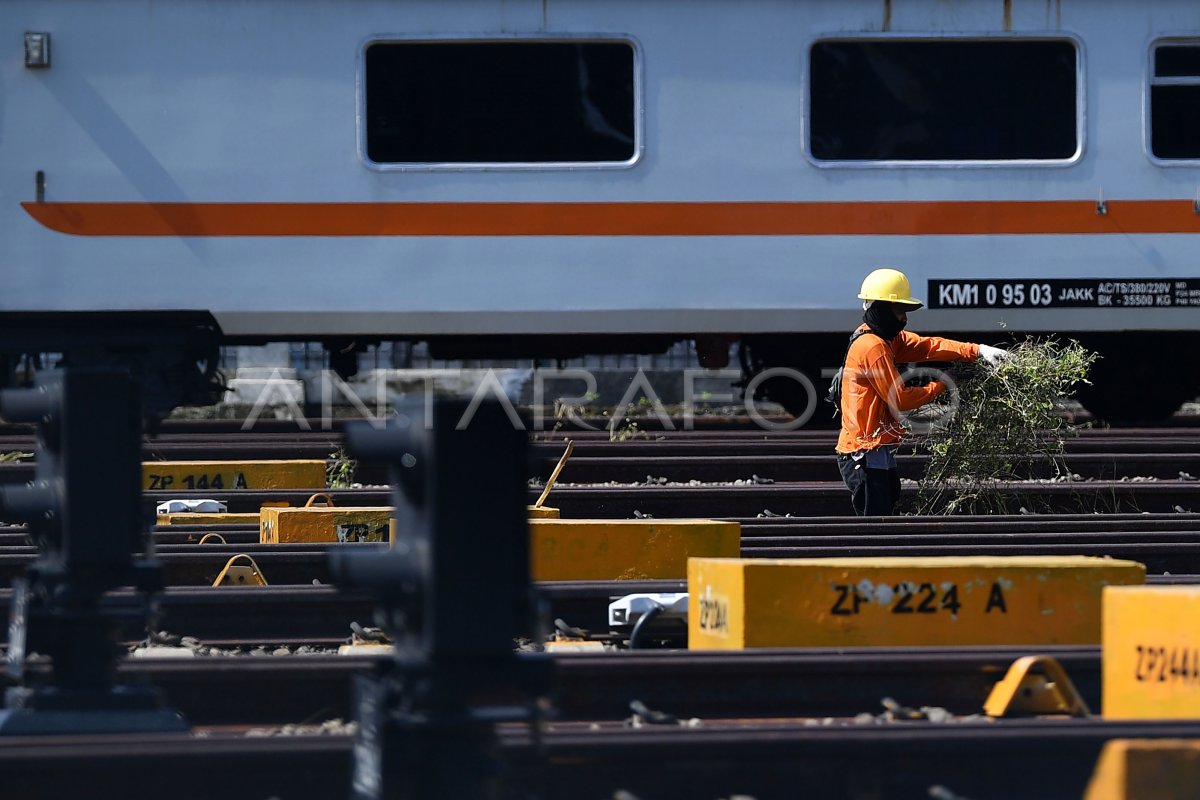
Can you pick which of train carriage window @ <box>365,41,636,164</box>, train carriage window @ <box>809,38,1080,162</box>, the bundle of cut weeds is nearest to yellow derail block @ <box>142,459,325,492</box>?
train carriage window @ <box>365,41,636,164</box>

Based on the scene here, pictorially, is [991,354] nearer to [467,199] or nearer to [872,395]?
[872,395]

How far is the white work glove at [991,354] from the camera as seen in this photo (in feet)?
23.2

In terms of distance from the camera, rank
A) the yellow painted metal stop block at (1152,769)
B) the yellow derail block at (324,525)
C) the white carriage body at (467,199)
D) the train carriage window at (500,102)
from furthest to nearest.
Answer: the train carriage window at (500,102) → the white carriage body at (467,199) → the yellow derail block at (324,525) → the yellow painted metal stop block at (1152,769)

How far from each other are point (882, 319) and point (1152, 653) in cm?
351

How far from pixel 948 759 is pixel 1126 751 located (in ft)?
1.09

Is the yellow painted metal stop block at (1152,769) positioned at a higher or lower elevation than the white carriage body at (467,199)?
lower

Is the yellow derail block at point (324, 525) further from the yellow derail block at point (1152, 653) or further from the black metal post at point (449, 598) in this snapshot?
the black metal post at point (449, 598)

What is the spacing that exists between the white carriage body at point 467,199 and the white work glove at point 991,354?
275 cm

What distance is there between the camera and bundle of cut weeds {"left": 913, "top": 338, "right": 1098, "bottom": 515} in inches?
284

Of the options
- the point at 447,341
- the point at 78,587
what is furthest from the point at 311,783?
the point at 447,341

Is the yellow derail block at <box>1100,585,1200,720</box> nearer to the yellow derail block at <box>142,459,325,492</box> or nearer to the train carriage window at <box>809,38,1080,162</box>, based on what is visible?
the yellow derail block at <box>142,459,325,492</box>

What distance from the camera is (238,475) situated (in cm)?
794

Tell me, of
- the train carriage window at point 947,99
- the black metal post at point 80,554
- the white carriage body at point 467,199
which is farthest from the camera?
the train carriage window at point 947,99

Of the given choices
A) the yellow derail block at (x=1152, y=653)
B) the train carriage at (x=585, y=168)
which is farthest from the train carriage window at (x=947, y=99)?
the yellow derail block at (x=1152, y=653)
